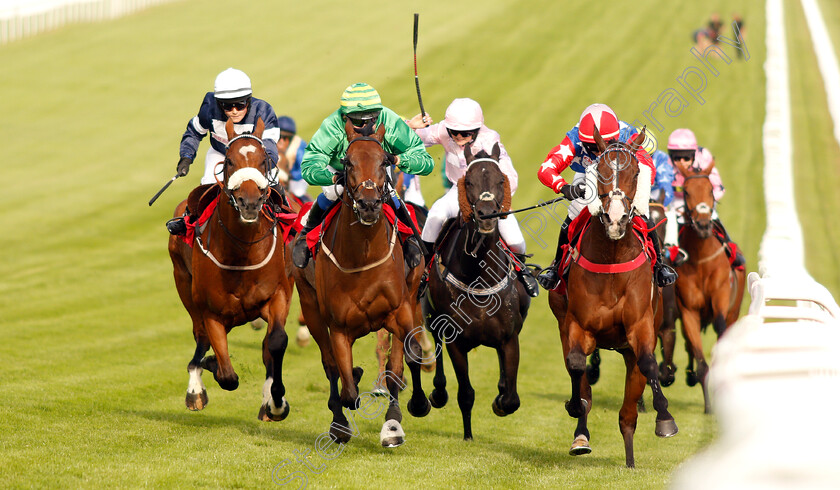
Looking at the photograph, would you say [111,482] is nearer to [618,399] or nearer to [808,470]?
[808,470]

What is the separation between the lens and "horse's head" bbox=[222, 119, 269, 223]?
7.20 meters

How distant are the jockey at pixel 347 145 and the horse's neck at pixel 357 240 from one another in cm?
29

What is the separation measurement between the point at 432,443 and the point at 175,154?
2136cm

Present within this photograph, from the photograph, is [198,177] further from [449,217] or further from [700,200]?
[449,217]

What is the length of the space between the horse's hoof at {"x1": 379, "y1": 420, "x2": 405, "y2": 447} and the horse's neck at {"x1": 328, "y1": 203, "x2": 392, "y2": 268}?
1224mm

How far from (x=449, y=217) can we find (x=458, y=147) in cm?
60

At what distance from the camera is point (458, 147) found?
8.53 m

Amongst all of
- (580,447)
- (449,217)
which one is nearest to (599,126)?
(449,217)

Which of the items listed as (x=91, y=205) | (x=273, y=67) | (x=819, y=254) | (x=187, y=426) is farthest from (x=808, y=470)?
(x=273, y=67)

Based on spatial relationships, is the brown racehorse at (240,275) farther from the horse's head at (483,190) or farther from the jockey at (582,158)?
the jockey at (582,158)

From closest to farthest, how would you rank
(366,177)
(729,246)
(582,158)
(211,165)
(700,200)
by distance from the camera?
(366,177), (582,158), (211,165), (700,200), (729,246)

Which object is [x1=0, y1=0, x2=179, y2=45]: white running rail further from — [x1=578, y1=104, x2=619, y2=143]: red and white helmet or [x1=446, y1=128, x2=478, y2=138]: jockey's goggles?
[x1=578, y1=104, x2=619, y2=143]: red and white helmet

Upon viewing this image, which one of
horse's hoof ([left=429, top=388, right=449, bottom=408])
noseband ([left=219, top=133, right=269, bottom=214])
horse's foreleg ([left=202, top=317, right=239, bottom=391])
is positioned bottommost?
horse's hoof ([left=429, top=388, right=449, bottom=408])

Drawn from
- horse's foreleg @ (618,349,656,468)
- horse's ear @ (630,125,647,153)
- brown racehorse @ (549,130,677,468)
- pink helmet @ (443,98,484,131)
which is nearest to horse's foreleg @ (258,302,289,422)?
pink helmet @ (443,98,484,131)
